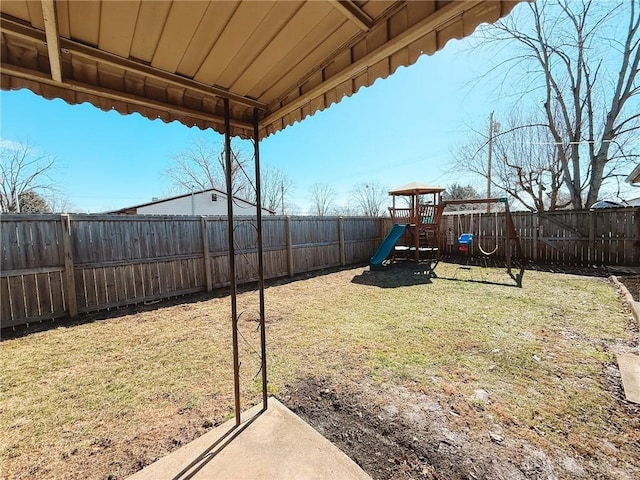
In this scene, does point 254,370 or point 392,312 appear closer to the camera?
point 254,370

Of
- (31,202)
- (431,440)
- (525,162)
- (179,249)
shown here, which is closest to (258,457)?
(431,440)

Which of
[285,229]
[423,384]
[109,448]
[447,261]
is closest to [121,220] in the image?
[285,229]

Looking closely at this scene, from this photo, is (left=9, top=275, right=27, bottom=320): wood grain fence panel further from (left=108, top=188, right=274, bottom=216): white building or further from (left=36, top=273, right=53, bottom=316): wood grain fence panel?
(left=108, top=188, right=274, bottom=216): white building

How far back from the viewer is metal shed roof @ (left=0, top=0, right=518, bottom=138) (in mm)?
1033

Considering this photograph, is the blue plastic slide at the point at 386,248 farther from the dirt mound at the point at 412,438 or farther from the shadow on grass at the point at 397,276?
the dirt mound at the point at 412,438

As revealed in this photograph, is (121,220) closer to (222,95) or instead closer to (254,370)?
(254,370)

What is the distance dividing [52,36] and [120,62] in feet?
1.10

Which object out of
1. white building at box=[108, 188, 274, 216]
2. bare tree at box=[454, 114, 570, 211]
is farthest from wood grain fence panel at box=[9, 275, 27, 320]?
bare tree at box=[454, 114, 570, 211]

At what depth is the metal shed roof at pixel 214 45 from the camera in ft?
3.39

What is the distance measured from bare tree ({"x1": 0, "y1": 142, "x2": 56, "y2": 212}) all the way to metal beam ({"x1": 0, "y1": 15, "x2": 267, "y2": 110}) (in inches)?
815

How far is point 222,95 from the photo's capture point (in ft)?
5.79

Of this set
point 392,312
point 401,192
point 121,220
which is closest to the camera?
point 392,312

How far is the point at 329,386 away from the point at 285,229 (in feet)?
18.1

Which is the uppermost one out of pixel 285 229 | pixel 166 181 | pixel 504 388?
pixel 166 181
